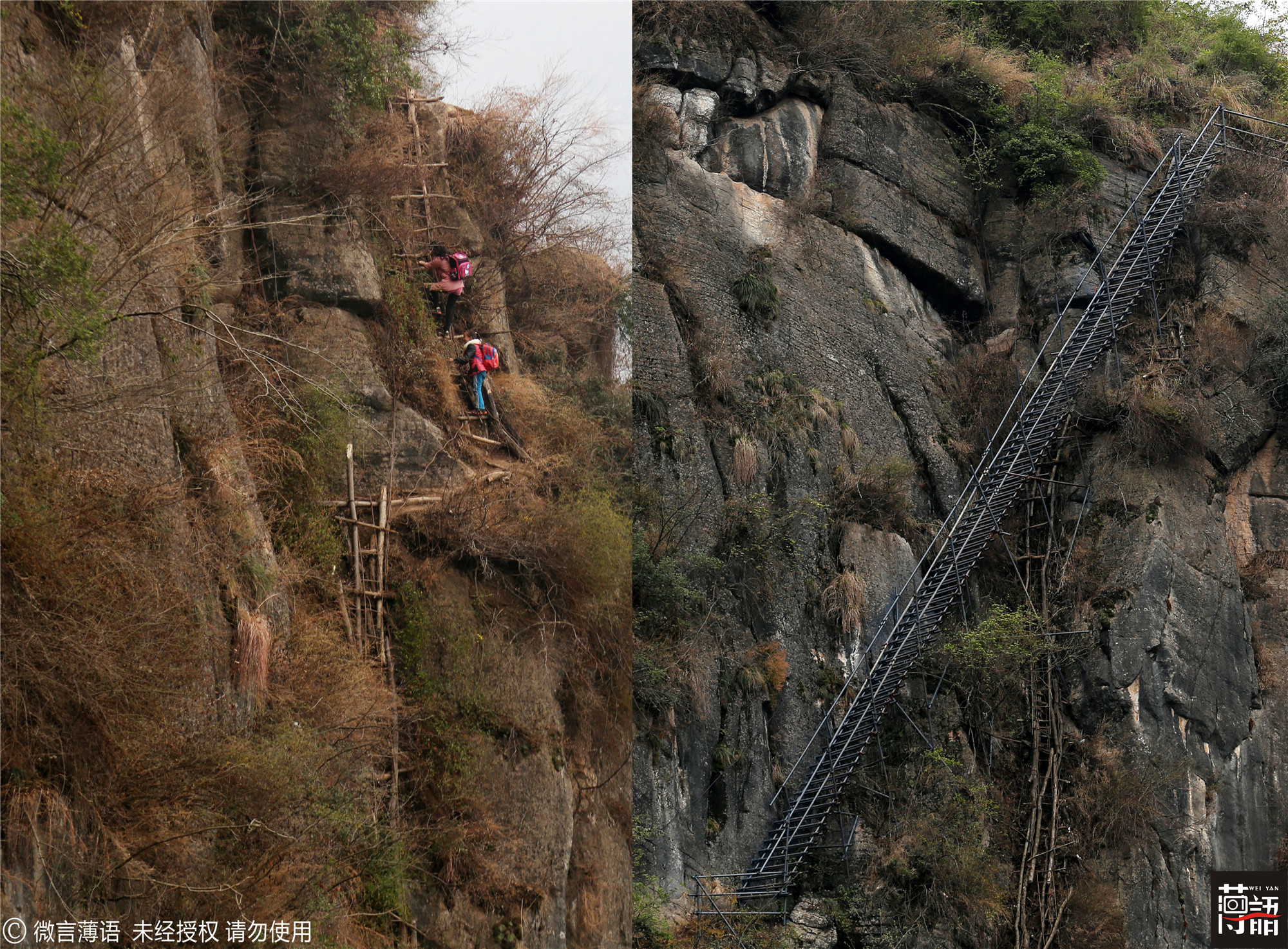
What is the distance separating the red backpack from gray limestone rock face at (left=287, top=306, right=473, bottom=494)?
871mm

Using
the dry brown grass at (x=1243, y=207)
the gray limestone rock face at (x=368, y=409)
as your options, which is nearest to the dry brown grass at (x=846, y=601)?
the gray limestone rock face at (x=368, y=409)

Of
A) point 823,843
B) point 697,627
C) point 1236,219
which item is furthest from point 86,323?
point 1236,219

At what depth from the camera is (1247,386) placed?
12.5 meters

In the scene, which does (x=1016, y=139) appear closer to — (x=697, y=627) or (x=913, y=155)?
(x=913, y=155)

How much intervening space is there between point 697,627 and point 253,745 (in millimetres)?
4497

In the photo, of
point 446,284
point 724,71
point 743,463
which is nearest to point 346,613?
point 446,284

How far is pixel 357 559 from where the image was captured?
6.39m

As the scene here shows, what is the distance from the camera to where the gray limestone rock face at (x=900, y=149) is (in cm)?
1285

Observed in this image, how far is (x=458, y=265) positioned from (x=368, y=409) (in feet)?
4.81

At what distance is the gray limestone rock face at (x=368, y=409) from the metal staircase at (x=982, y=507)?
4023 mm

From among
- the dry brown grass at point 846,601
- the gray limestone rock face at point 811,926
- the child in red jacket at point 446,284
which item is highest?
the child in red jacket at point 446,284

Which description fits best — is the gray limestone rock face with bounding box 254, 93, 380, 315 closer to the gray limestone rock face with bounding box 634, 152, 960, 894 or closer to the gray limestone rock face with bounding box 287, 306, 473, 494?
the gray limestone rock face with bounding box 287, 306, 473, 494

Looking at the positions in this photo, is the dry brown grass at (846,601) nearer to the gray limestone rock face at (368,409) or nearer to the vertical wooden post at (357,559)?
the gray limestone rock face at (368,409)

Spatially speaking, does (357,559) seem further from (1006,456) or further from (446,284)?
(1006,456)
